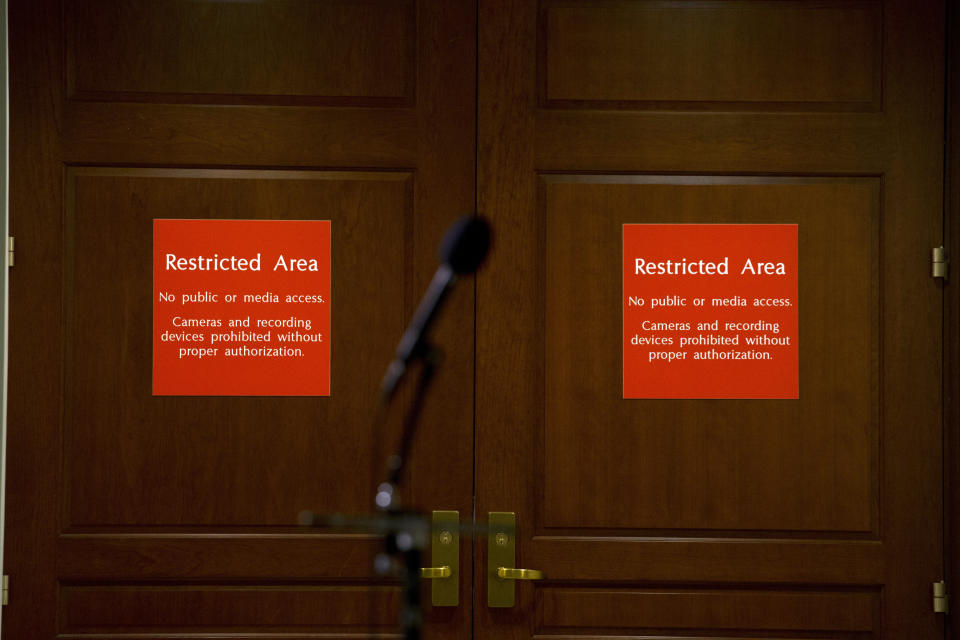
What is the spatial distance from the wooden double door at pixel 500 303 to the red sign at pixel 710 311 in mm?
35

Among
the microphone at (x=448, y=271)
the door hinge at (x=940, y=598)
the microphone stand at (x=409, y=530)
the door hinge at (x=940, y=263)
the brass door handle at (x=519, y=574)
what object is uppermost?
the door hinge at (x=940, y=263)

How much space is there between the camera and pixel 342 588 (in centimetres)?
210

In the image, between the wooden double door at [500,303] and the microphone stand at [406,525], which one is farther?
the wooden double door at [500,303]

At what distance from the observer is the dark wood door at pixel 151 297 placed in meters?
2.07

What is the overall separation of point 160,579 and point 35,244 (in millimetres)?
876

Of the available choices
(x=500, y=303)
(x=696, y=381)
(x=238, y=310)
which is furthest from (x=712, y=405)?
(x=238, y=310)

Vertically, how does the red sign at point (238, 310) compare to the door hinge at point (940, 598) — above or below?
above

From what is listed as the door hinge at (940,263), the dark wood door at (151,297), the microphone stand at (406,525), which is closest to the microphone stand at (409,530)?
the microphone stand at (406,525)

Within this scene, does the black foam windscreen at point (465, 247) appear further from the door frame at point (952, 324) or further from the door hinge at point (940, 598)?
the door hinge at point (940, 598)

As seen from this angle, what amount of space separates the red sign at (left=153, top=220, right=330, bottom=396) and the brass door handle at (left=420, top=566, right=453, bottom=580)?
0.50 m

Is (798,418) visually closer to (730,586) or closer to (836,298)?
(836,298)

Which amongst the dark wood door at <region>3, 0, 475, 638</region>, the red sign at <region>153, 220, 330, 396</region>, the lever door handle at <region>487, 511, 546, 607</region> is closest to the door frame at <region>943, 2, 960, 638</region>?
the lever door handle at <region>487, 511, 546, 607</region>

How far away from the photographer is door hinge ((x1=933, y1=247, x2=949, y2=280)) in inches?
82.3

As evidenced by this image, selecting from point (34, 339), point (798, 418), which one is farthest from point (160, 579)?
point (798, 418)
